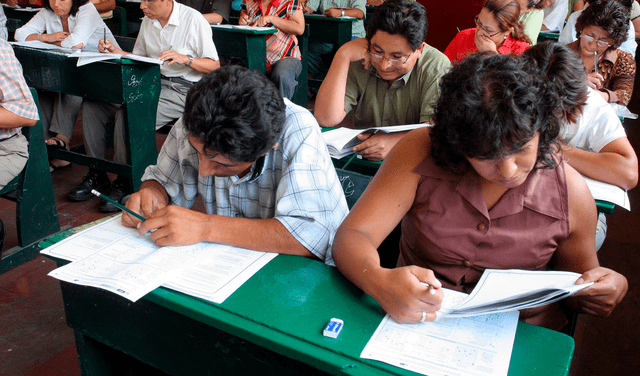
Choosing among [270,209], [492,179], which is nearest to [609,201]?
[492,179]

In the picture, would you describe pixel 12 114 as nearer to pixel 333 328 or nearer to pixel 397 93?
pixel 397 93

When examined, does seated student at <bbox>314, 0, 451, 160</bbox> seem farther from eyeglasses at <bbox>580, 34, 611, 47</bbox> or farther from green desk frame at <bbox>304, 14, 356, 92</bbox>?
green desk frame at <bbox>304, 14, 356, 92</bbox>

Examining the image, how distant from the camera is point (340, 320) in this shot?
946mm

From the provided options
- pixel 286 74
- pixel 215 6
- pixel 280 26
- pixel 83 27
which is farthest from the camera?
pixel 215 6

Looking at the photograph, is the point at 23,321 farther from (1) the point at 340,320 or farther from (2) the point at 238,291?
(1) the point at 340,320

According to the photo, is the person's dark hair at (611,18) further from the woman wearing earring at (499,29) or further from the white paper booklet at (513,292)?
the white paper booklet at (513,292)

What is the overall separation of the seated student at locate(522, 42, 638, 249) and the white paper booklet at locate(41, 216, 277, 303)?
3.50 feet

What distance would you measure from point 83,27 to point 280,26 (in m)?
1.50

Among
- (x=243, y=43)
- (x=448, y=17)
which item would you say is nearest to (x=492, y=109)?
(x=243, y=43)

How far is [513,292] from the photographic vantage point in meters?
0.98

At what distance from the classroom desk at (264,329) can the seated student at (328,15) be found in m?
4.53

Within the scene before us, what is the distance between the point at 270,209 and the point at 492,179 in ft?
2.00

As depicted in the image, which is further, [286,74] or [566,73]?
[286,74]

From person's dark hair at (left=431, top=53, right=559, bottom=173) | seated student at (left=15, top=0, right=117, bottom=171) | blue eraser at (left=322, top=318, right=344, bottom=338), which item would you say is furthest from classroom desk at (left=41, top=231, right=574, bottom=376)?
seated student at (left=15, top=0, right=117, bottom=171)
